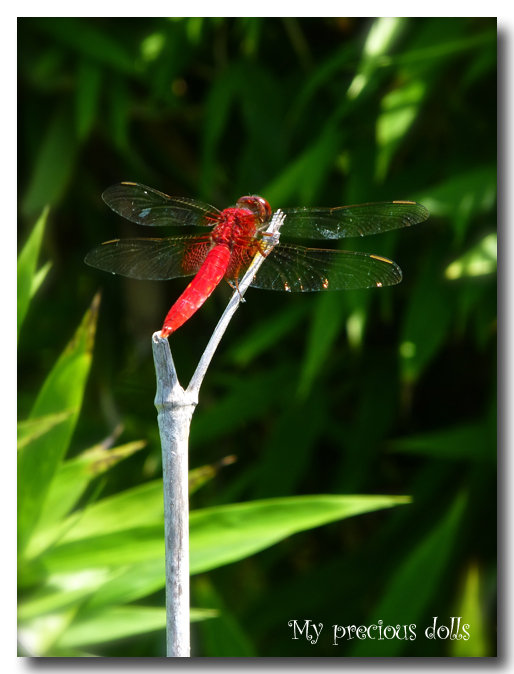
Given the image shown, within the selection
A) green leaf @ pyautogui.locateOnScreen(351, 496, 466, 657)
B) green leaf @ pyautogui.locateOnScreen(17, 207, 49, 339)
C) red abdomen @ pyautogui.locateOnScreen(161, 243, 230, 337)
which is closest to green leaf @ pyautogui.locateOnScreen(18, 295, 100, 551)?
green leaf @ pyautogui.locateOnScreen(17, 207, 49, 339)

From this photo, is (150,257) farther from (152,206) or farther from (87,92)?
(87,92)

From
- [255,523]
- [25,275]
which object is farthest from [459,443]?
[25,275]

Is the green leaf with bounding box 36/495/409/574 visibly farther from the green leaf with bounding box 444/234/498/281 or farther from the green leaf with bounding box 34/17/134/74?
the green leaf with bounding box 34/17/134/74

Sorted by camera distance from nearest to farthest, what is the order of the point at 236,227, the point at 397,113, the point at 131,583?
the point at 236,227 < the point at 131,583 < the point at 397,113

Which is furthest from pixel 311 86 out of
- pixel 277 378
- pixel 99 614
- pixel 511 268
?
pixel 99 614
